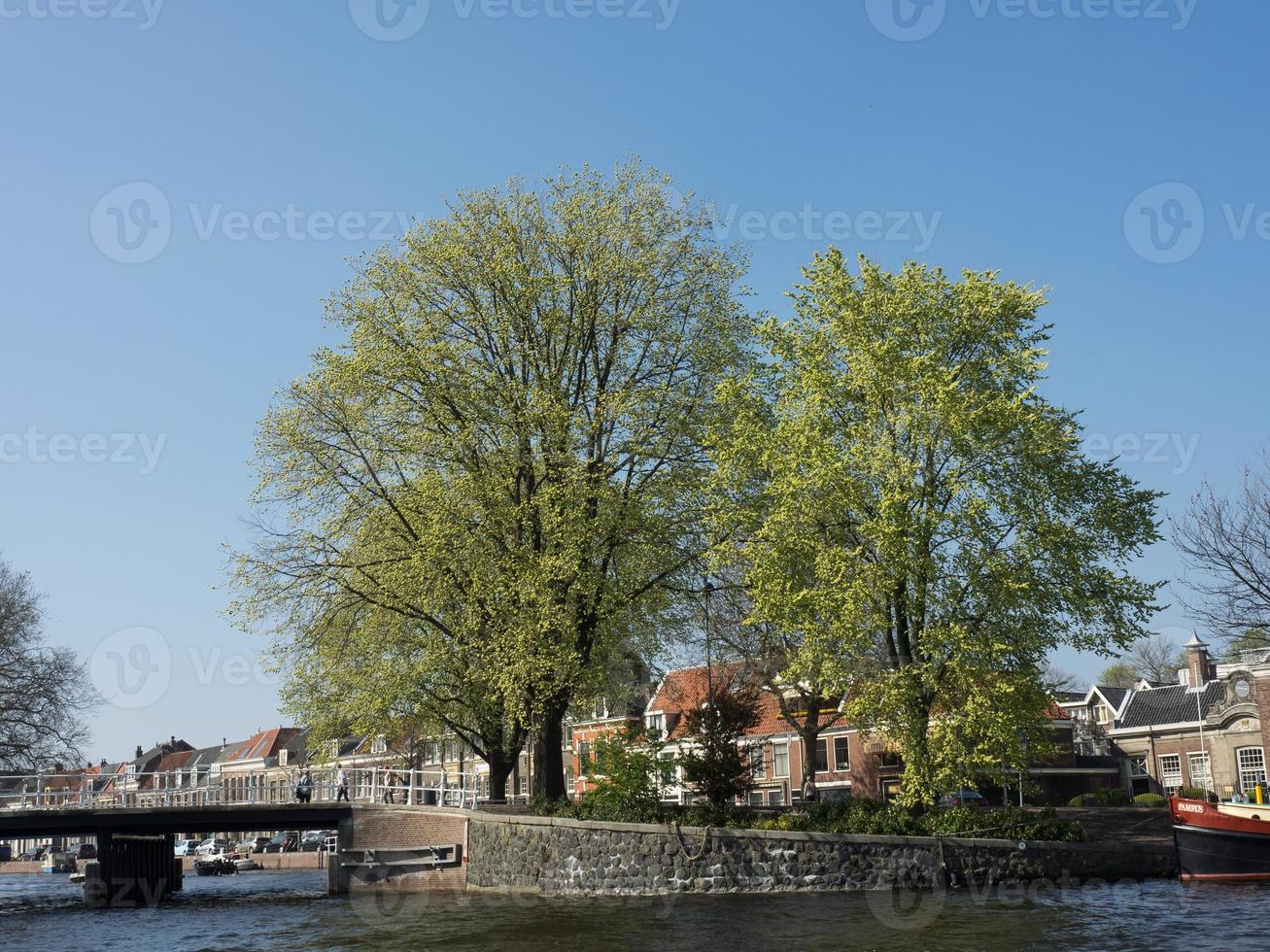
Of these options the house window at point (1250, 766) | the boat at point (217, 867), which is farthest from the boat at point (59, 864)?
the house window at point (1250, 766)

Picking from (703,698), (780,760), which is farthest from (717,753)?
(780,760)

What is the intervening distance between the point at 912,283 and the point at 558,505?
41.3ft

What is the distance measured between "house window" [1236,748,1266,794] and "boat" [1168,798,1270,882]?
34.9 metres

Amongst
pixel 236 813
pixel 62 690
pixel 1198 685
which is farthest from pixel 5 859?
pixel 1198 685

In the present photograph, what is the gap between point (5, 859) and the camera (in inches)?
4294

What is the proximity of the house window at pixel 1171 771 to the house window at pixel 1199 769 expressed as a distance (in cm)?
98

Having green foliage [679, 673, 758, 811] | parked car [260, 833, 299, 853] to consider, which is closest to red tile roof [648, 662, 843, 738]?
green foliage [679, 673, 758, 811]

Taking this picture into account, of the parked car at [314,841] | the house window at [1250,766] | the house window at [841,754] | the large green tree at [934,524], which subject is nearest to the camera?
the large green tree at [934,524]

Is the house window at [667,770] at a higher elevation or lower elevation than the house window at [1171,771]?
higher

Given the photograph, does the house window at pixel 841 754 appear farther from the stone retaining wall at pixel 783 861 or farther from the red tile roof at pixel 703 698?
the stone retaining wall at pixel 783 861

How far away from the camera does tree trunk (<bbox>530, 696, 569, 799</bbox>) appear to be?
40750mm

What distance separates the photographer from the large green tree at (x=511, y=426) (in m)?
39.0

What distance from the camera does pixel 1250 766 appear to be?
67438 millimetres

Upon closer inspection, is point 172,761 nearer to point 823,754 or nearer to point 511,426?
point 823,754
